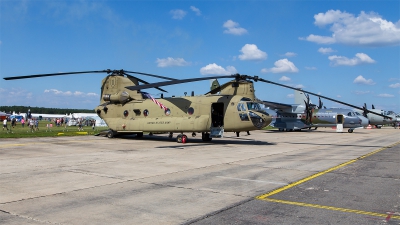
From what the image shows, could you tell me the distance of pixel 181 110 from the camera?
22062 mm

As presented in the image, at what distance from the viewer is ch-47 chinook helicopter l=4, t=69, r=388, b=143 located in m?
20.3

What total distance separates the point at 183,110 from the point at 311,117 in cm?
2678

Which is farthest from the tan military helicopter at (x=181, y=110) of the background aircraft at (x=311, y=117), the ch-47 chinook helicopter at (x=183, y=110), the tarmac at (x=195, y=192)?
the background aircraft at (x=311, y=117)

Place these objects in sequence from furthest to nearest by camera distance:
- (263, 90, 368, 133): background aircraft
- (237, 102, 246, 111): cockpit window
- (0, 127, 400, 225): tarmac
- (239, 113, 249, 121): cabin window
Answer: (263, 90, 368, 133): background aircraft → (237, 102, 246, 111): cockpit window → (239, 113, 249, 121): cabin window → (0, 127, 400, 225): tarmac

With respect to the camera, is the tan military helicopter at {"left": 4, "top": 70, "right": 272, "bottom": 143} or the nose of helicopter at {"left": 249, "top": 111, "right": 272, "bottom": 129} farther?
the tan military helicopter at {"left": 4, "top": 70, "right": 272, "bottom": 143}

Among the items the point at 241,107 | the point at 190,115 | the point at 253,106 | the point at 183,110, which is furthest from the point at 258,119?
the point at 183,110

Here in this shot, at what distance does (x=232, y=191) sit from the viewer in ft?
25.1

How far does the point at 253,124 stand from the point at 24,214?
1570 cm

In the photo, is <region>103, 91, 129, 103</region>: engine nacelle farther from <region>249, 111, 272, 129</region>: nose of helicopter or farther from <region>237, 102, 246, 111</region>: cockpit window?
<region>249, 111, 272, 129</region>: nose of helicopter

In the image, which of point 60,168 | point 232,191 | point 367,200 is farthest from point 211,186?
point 60,168

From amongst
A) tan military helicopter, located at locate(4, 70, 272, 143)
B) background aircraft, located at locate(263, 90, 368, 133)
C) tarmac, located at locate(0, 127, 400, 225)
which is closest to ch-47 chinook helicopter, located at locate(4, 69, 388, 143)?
tan military helicopter, located at locate(4, 70, 272, 143)

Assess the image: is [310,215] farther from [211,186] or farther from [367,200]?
[211,186]

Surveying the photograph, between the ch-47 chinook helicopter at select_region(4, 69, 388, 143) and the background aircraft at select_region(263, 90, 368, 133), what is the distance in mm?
22339

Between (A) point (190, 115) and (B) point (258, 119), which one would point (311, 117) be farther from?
(A) point (190, 115)
